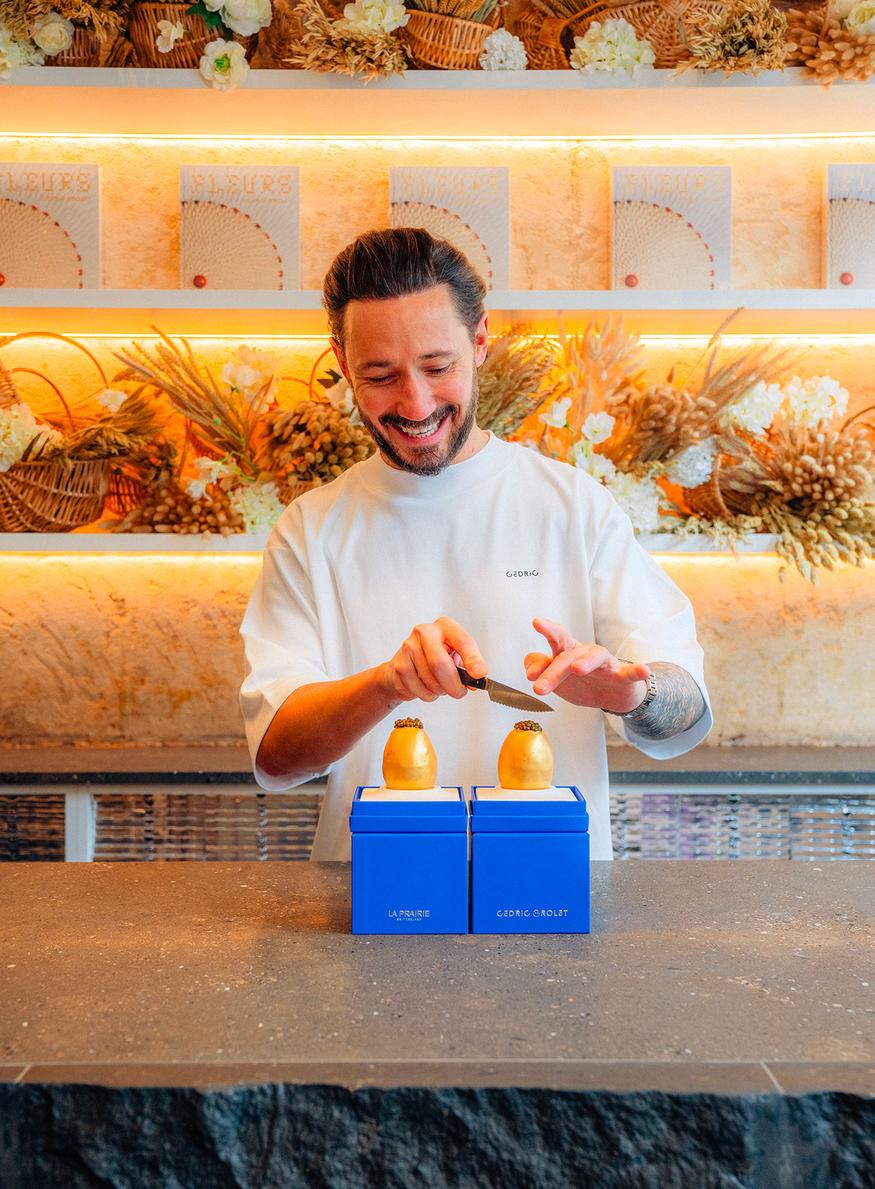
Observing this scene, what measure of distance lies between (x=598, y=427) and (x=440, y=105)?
31.0 inches

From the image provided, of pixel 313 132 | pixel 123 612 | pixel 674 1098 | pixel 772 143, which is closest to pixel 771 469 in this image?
pixel 772 143

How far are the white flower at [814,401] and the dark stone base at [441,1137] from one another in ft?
6.17

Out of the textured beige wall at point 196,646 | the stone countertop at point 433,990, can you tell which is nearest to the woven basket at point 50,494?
the textured beige wall at point 196,646

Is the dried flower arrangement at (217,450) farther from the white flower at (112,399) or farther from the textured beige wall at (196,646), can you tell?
the textured beige wall at (196,646)

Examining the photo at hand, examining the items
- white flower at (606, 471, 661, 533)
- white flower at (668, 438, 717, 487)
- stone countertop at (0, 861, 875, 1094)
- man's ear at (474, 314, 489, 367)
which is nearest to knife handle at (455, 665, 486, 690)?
stone countertop at (0, 861, 875, 1094)

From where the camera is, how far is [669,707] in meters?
1.42

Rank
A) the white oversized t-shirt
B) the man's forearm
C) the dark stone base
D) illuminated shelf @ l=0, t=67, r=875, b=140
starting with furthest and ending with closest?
illuminated shelf @ l=0, t=67, r=875, b=140 → the white oversized t-shirt → the man's forearm → the dark stone base

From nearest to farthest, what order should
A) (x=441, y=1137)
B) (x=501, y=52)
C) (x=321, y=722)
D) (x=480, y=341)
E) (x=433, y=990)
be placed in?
(x=441, y=1137)
(x=433, y=990)
(x=321, y=722)
(x=480, y=341)
(x=501, y=52)

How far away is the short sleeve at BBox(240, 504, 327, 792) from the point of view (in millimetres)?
1523

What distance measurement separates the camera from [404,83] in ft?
7.96

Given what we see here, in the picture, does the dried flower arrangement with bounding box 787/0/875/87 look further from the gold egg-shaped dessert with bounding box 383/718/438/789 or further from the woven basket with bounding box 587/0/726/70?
the gold egg-shaped dessert with bounding box 383/718/438/789

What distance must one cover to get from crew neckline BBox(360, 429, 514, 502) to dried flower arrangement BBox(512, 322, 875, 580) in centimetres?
75

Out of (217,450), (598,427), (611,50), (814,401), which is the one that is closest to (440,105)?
(611,50)

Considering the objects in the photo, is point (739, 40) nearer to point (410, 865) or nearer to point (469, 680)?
point (469, 680)
